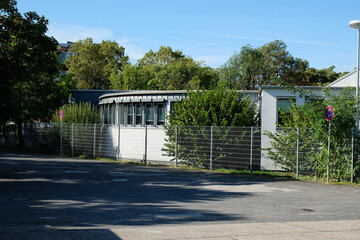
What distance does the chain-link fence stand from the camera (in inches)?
729

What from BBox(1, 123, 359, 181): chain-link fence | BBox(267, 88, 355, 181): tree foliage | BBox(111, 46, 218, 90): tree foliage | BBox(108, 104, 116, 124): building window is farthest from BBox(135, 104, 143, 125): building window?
A: BBox(111, 46, 218, 90): tree foliage

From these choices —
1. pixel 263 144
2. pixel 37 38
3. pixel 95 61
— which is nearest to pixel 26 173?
pixel 37 38

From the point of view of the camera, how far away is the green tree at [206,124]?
75.2 ft

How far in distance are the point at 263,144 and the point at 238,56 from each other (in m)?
49.6

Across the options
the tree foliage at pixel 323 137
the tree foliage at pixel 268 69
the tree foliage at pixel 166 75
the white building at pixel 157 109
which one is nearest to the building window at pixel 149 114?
the white building at pixel 157 109

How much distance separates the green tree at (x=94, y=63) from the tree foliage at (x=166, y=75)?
235 cm

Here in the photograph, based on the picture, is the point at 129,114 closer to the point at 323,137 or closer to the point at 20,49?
the point at 20,49

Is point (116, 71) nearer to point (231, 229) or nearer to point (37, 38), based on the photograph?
point (37, 38)

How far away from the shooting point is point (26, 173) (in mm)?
20156

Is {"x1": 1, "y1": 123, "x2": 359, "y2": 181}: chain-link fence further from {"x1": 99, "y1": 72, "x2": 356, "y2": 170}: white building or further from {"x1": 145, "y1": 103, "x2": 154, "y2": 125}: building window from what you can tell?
{"x1": 145, "y1": 103, "x2": 154, "y2": 125}: building window

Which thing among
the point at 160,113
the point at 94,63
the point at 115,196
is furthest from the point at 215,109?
the point at 94,63

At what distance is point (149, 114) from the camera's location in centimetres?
3144

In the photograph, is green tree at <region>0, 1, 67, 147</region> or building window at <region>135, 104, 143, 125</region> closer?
green tree at <region>0, 1, 67, 147</region>

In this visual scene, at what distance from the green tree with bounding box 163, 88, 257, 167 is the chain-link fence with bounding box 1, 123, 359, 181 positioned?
4 cm
